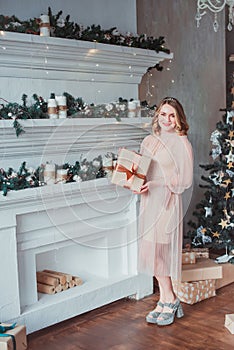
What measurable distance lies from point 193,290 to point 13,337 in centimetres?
145

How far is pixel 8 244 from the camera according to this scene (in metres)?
2.84

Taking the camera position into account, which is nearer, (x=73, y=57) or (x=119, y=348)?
(x=119, y=348)

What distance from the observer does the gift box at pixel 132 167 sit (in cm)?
280

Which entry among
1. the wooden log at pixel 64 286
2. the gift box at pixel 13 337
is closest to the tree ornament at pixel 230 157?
the wooden log at pixel 64 286

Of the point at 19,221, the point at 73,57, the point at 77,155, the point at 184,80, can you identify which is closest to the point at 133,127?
the point at 77,155

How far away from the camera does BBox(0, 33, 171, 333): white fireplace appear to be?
9.42ft

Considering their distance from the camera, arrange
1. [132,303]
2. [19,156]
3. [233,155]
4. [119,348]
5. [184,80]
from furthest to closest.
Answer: [184,80] → [233,155] → [132,303] → [19,156] → [119,348]

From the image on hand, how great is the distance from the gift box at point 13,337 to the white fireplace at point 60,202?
0.74 ft

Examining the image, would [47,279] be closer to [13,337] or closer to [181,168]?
[13,337]

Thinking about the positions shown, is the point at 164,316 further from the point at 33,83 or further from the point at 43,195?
the point at 33,83

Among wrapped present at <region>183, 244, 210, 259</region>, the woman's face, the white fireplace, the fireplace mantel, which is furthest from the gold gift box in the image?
the fireplace mantel

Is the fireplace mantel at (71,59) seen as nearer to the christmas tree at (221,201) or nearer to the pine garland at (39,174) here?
the pine garland at (39,174)

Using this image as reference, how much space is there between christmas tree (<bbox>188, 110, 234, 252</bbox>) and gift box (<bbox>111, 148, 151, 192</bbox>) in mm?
1538

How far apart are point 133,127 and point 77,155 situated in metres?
0.42
